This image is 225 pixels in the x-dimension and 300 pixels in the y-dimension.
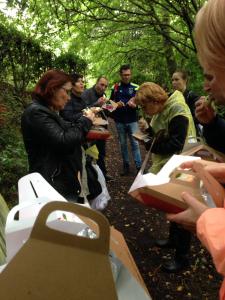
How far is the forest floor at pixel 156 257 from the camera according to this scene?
310 cm

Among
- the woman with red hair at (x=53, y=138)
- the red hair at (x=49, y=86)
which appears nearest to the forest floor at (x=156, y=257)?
the woman with red hair at (x=53, y=138)

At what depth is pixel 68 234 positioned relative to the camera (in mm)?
971

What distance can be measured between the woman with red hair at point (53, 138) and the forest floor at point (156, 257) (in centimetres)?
116

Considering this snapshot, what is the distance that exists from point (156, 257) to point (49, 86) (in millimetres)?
2092

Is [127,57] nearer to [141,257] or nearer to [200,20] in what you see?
[141,257]

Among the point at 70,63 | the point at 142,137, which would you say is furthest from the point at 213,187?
the point at 70,63

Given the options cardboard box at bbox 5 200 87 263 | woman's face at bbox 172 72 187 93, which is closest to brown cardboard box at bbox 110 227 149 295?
cardboard box at bbox 5 200 87 263

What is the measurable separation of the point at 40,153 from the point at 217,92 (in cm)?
196

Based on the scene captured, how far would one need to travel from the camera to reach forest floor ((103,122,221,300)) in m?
3.10

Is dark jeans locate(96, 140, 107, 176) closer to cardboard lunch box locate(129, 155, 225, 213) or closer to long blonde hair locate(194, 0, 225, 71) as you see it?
cardboard lunch box locate(129, 155, 225, 213)

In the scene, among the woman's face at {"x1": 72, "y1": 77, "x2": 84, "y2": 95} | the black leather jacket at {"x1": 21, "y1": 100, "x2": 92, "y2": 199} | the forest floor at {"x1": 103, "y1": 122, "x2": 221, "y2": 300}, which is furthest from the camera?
the woman's face at {"x1": 72, "y1": 77, "x2": 84, "y2": 95}

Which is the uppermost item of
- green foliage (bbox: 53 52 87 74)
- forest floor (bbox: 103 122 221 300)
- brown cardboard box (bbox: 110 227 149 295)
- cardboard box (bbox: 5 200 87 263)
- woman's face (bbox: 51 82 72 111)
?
green foliage (bbox: 53 52 87 74)

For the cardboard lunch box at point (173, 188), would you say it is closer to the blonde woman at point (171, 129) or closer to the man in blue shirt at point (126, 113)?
the blonde woman at point (171, 129)

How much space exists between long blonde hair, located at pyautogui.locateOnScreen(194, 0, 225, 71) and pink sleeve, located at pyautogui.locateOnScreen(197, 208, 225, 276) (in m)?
0.46
